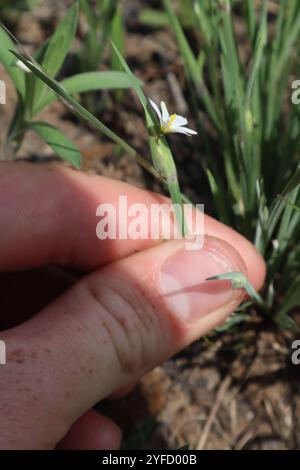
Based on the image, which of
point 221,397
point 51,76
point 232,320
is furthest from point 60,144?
point 221,397

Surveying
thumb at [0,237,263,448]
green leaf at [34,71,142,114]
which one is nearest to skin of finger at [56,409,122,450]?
thumb at [0,237,263,448]

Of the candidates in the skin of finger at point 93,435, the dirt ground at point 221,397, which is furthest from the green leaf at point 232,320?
the skin of finger at point 93,435

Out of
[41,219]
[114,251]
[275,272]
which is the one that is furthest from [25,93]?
[275,272]

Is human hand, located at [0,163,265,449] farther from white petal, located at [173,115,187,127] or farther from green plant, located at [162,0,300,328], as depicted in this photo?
white petal, located at [173,115,187,127]

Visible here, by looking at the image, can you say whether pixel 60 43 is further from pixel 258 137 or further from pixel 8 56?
pixel 258 137

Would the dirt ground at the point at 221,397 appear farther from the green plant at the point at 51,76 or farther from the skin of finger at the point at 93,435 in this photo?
the green plant at the point at 51,76
